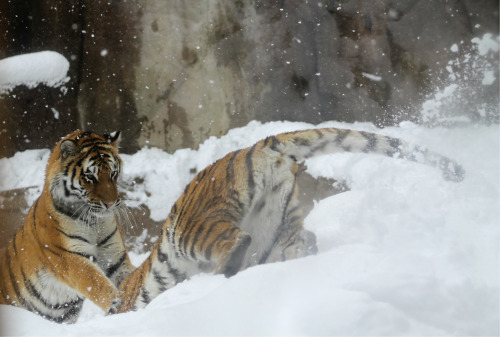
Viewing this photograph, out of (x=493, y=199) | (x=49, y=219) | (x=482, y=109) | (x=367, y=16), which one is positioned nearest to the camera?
(x=493, y=199)

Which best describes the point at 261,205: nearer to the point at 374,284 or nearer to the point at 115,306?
the point at 115,306

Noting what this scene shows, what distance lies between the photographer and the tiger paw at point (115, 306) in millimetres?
1674

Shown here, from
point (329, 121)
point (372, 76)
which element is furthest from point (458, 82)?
point (329, 121)

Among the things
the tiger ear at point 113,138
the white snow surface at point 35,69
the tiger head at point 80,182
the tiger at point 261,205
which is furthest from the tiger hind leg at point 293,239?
the white snow surface at point 35,69

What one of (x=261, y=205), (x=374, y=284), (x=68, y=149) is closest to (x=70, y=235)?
(x=68, y=149)

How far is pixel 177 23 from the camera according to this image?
263 cm

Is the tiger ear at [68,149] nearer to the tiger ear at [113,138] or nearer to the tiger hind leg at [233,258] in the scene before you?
the tiger ear at [113,138]

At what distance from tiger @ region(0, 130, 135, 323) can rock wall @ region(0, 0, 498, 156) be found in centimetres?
67

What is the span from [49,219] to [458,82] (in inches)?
64.8

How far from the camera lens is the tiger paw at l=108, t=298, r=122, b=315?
1674 millimetres

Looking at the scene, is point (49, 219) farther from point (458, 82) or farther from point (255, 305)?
point (458, 82)

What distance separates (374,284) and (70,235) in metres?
1.23

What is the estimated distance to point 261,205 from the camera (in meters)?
1.59

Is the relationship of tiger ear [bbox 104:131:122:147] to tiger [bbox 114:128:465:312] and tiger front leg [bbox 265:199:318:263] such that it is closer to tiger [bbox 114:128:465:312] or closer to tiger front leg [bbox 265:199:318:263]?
tiger [bbox 114:128:465:312]
